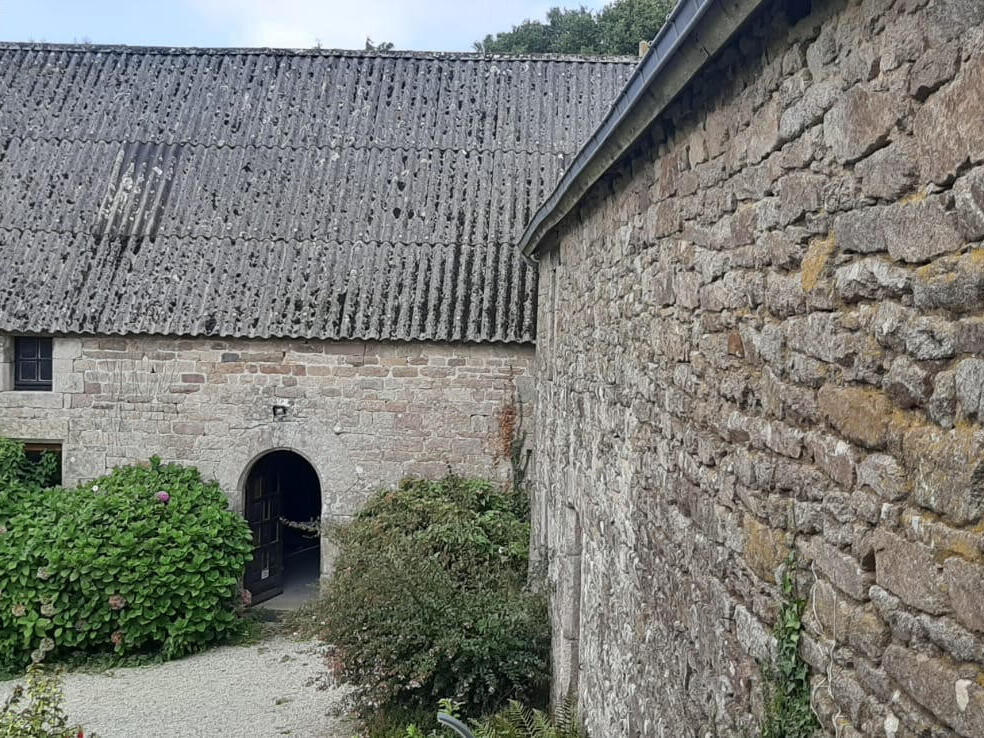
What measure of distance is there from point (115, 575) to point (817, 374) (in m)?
10.0

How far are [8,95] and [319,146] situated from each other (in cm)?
456

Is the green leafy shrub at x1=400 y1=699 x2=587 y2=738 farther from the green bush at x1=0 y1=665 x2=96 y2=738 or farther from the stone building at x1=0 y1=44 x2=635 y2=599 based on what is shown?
the stone building at x1=0 y1=44 x2=635 y2=599

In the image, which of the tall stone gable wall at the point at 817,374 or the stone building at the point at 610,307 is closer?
the tall stone gable wall at the point at 817,374

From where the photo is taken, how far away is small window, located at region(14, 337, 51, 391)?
12.6 metres

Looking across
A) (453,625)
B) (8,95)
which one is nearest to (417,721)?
(453,625)

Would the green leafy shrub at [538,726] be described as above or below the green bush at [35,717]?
below

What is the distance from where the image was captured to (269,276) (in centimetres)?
1256

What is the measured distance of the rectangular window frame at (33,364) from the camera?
12.6m

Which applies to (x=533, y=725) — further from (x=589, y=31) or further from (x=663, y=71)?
(x=589, y=31)

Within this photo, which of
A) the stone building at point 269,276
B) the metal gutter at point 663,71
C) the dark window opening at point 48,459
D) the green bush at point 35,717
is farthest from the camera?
the dark window opening at point 48,459

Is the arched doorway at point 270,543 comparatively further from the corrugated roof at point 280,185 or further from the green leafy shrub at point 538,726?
the green leafy shrub at point 538,726

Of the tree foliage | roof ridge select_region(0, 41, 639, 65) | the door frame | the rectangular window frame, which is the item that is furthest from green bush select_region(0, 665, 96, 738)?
the tree foliage

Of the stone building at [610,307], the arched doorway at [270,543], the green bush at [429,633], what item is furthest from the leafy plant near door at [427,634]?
the arched doorway at [270,543]

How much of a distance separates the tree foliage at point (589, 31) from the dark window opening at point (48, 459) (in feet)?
64.3
